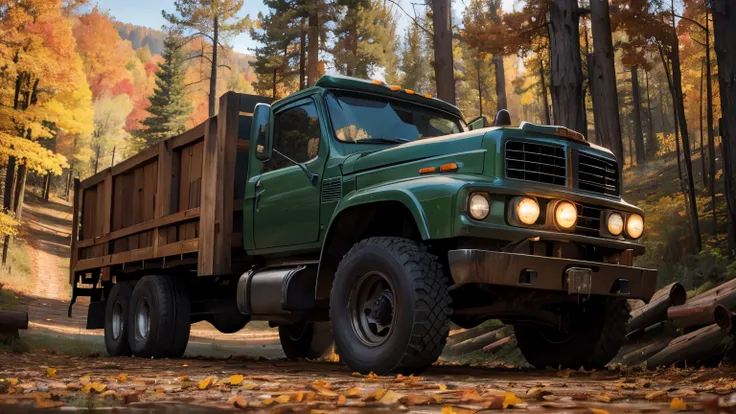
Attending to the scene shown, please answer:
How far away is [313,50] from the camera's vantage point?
97.0ft

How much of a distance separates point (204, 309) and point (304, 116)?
10.2 ft

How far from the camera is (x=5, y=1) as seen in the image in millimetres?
23031

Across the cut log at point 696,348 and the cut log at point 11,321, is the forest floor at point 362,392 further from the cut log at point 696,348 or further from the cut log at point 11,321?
the cut log at point 11,321

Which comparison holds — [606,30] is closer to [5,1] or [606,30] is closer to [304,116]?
[304,116]

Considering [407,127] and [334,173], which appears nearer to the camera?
[334,173]

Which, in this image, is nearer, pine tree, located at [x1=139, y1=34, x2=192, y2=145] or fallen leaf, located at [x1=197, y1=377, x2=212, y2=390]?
fallen leaf, located at [x1=197, y1=377, x2=212, y2=390]

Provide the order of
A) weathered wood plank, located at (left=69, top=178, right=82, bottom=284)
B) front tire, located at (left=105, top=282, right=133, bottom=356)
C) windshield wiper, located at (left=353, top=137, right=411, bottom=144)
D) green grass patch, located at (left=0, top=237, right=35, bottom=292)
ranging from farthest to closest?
1. green grass patch, located at (left=0, top=237, right=35, bottom=292)
2. weathered wood plank, located at (left=69, top=178, right=82, bottom=284)
3. front tire, located at (left=105, top=282, right=133, bottom=356)
4. windshield wiper, located at (left=353, top=137, right=411, bottom=144)

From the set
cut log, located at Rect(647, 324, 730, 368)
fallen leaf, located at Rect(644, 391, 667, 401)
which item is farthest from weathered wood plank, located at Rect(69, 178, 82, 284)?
fallen leaf, located at Rect(644, 391, 667, 401)

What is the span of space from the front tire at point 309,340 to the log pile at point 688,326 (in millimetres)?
3592

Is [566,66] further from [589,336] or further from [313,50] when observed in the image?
[313,50]

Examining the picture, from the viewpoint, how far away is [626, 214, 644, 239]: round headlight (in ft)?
20.2

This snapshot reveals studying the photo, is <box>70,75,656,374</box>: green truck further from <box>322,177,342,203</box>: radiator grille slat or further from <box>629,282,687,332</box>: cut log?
<box>629,282,687,332</box>: cut log

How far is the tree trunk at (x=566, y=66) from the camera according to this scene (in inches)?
447

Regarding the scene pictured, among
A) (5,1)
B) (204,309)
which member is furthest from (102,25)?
(204,309)
